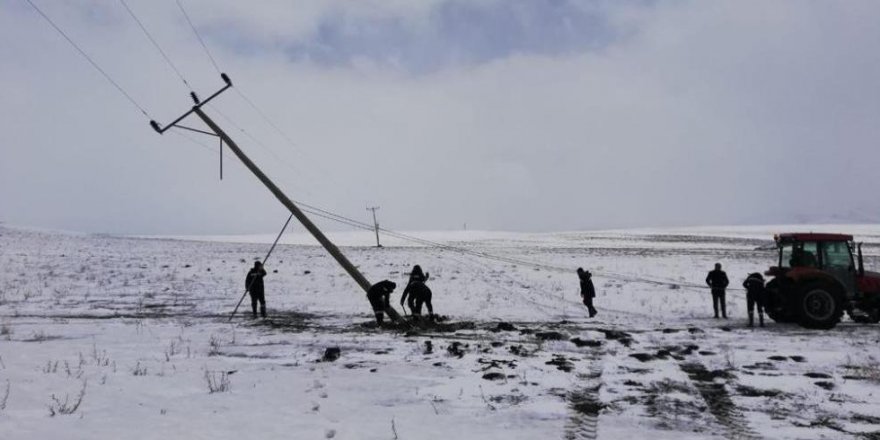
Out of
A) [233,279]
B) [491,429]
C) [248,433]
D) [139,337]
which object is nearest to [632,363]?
[491,429]

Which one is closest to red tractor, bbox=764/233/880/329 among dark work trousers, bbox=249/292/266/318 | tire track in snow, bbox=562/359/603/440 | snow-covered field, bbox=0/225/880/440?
snow-covered field, bbox=0/225/880/440

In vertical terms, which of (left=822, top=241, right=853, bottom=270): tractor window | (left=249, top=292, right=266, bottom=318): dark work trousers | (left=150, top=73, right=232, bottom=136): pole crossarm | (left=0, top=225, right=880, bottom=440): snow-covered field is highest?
(left=150, top=73, right=232, bottom=136): pole crossarm

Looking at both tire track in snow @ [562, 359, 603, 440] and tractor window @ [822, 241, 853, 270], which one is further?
tractor window @ [822, 241, 853, 270]

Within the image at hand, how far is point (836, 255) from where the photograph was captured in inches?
597

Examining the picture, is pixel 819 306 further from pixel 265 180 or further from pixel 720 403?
pixel 265 180

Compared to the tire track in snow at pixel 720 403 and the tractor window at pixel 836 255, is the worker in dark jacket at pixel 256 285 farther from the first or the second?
the tractor window at pixel 836 255

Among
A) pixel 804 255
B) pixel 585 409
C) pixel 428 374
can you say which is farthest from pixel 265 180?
pixel 804 255

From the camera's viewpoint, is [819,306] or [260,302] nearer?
[819,306]

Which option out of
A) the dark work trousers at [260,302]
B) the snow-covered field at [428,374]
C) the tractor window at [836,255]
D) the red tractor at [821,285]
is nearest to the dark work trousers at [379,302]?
the snow-covered field at [428,374]

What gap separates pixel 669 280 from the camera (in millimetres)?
28781

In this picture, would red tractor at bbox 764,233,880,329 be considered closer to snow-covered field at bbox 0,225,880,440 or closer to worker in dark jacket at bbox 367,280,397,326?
snow-covered field at bbox 0,225,880,440

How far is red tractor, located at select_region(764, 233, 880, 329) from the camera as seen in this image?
14266mm

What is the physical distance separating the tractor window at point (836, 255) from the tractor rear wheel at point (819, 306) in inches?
44.5

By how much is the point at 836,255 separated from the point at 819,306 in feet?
5.82
